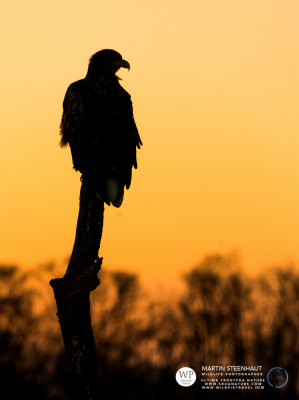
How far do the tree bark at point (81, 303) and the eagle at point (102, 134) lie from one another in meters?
0.75

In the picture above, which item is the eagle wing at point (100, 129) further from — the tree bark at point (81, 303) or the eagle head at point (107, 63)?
the tree bark at point (81, 303)

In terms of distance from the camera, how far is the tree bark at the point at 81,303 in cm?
1030

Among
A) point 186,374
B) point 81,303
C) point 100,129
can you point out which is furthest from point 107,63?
point 186,374

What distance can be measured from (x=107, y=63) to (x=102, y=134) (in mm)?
1734

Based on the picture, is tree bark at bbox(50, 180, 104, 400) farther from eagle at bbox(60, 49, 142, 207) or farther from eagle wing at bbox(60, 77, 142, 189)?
eagle wing at bbox(60, 77, 142, 189)

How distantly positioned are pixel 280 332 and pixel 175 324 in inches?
214

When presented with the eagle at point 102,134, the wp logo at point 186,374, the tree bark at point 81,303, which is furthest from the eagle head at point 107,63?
the wp logo at point 186,374

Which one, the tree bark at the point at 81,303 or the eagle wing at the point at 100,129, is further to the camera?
the eagle wing at the point at 100,129

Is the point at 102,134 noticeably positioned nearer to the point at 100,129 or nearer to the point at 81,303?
the point at 100,129

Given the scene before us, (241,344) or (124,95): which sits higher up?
(241,344)

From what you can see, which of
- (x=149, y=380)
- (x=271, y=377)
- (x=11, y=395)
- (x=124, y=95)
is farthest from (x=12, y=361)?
(x=124, y=95)

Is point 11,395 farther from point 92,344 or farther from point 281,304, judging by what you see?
point 92,344

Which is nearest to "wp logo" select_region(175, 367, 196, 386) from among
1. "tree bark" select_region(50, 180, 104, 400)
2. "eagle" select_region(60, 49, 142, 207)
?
"eagle" select_region(60, 49, 142, 207)

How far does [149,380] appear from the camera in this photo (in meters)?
50.3
